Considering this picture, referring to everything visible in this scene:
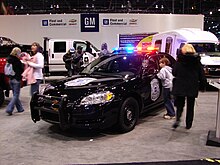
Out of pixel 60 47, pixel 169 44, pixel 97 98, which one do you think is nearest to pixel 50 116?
pixel 97 98

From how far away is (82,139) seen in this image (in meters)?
5.24

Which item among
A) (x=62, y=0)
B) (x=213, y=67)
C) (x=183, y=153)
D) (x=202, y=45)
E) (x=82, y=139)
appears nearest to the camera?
(x=183, y=153)

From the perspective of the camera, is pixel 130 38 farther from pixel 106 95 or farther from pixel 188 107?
pixel 106 95

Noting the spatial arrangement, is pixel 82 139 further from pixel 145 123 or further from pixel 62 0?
pixel 62 0

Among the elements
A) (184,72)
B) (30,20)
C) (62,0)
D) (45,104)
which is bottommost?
(45,104)

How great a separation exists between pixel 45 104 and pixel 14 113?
2313 millimetres

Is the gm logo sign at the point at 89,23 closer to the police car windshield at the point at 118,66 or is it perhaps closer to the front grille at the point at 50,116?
the police car windshield at the point at 118,66

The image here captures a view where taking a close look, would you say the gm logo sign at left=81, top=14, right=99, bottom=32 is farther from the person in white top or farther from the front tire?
the front tire

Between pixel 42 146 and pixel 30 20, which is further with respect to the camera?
pixel 30 20

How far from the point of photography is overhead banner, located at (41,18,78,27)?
18.3m

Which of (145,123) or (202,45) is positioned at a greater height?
(202,45)

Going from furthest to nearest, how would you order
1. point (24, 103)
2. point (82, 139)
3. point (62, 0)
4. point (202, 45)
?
1. point (62, 0)
2. point (202, 45)
3. point (24, 103)
4. point (82, 139)

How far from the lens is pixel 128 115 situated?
5.51 metres

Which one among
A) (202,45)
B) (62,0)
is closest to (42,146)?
(202,45)
